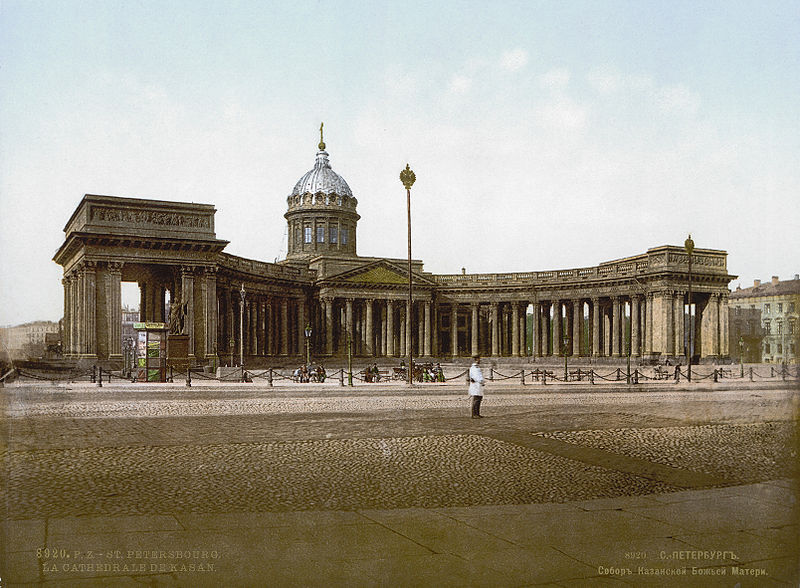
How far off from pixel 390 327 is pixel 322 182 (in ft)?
70.7

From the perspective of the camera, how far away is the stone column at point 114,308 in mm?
53406

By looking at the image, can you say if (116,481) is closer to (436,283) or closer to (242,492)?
(242,492)

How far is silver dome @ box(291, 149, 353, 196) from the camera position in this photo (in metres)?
97.1

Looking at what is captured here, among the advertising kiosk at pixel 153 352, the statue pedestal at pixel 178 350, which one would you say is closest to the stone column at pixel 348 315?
→ the statue pedestal at pixel 178 350

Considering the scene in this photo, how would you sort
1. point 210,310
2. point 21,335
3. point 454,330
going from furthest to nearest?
point 454,330, point 210,310, point 21,335

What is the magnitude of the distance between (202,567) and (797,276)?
6.84m

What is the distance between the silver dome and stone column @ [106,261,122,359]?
45.6 meters

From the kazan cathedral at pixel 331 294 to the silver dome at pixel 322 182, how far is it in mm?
186

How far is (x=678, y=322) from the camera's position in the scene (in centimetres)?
7406

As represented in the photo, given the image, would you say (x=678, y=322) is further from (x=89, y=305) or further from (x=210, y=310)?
(x=89, y=305)

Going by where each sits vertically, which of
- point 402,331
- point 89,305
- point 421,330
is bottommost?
point 402,331

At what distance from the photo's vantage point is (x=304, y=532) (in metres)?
7.99

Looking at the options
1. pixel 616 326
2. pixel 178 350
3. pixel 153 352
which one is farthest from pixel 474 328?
pixel 153 352

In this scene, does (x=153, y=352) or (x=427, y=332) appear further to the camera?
(x=427, y=332)
